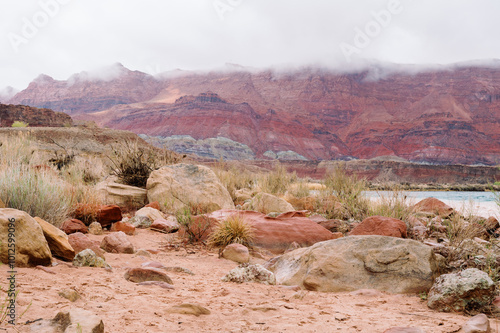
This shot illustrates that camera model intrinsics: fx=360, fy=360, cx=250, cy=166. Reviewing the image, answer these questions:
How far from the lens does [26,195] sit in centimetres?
453

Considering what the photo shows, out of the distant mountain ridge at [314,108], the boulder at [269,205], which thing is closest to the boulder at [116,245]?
the boulder at [269,205]

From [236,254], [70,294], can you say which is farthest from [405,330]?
[236,254]

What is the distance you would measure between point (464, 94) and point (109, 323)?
138 metres

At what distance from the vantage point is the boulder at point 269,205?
831 cm

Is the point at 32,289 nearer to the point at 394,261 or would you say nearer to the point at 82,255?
the point at 82,255

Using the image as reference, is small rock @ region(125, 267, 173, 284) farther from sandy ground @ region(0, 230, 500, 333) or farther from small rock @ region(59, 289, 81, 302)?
small rock @ region(59, 289, 81, 302)

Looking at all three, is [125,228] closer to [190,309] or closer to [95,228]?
[95,228]

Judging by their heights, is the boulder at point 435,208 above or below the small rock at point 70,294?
below

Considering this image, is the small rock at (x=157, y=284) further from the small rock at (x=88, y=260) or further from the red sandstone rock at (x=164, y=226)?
the red sandstone rock at (x=164, y=226)

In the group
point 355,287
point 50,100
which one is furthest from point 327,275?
point 50,100

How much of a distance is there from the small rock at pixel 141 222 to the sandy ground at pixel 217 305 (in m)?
2.92

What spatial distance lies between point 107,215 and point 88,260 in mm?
2651

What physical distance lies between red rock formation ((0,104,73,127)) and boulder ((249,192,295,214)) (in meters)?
31.3

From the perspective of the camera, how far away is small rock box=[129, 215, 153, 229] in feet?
21.6
